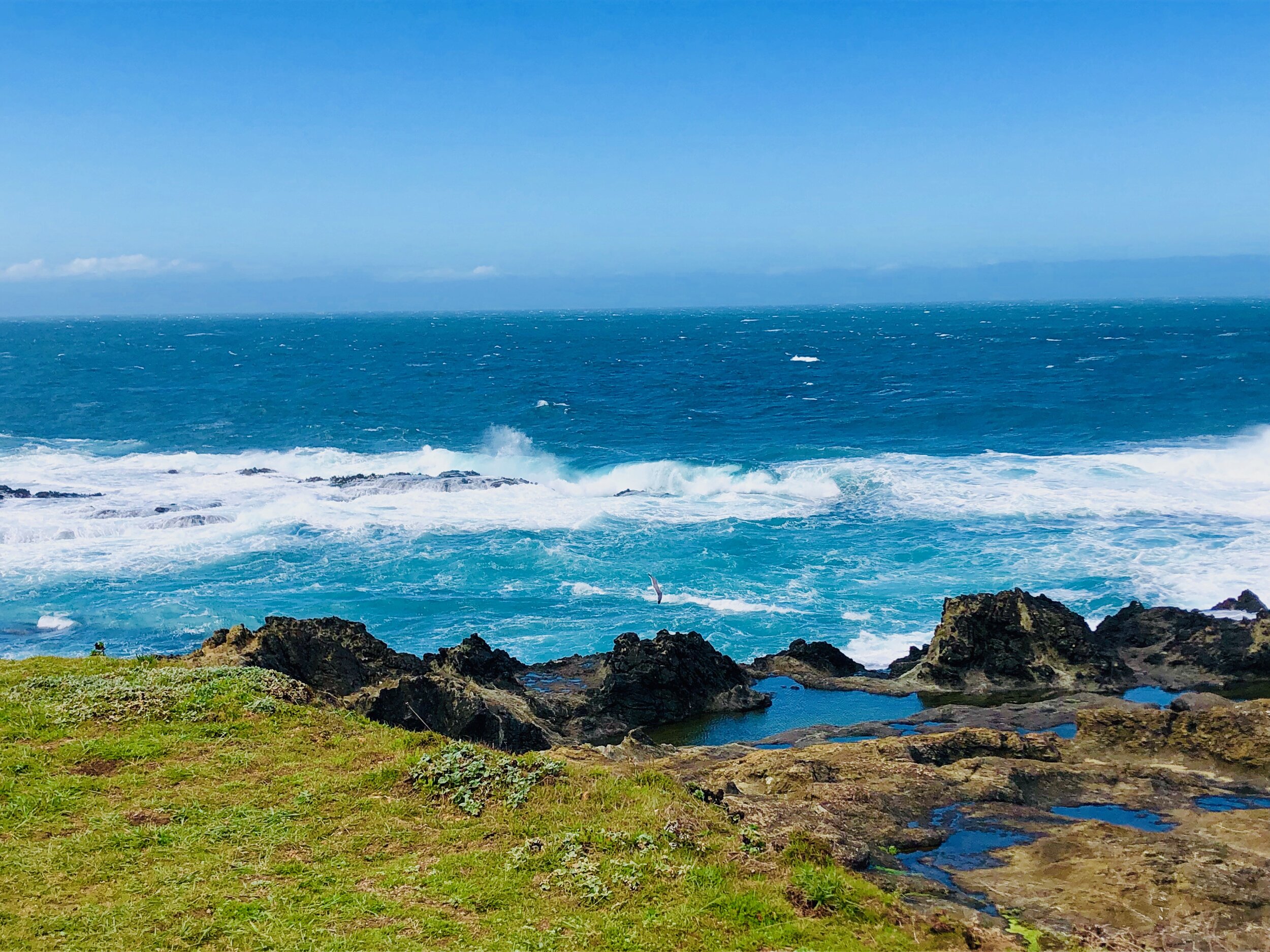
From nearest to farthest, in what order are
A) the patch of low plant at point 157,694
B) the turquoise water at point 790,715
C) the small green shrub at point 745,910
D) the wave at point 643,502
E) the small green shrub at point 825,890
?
the small green shrub at point 745,910, the small green shrub at point 825,890, the patch of low plant at point 157,694, the turquoise water at point 790,715, the wave at point 643,502

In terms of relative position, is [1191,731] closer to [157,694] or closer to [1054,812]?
[1054,812]

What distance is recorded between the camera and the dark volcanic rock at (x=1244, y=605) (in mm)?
26688

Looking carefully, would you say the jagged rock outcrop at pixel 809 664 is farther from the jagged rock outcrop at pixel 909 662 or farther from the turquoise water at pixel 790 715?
the jagged rock outcrop at pixel 909 662

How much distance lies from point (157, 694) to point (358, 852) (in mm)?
5463

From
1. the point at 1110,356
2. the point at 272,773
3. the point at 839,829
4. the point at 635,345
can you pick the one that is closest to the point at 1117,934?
the point at 839,829

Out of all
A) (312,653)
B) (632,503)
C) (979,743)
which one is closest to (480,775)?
(312,653)

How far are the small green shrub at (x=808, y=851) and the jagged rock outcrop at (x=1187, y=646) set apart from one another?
15664 mm

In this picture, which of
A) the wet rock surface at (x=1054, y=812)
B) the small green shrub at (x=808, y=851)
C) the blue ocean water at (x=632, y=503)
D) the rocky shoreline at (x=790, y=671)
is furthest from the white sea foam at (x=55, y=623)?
the small green shrub at (x=808, y=851)

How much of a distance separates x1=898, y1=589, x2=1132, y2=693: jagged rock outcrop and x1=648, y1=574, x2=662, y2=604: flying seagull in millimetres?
7086

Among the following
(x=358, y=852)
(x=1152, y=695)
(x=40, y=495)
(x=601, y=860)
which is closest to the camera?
(x=601, y=860)

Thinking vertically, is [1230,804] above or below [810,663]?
above

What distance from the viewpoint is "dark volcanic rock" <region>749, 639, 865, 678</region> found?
933 inches

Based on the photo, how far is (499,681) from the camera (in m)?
21.0

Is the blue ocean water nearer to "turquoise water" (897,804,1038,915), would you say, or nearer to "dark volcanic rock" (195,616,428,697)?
"dark volcanic rock" (195,616,428,697)
